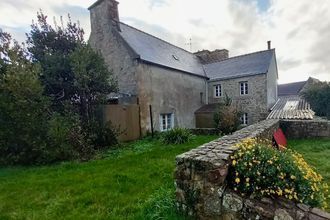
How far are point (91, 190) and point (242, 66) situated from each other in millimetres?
18687

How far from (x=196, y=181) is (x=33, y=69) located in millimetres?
7949

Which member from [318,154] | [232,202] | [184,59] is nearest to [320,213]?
[232,202]

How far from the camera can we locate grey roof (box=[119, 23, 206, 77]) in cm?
1520

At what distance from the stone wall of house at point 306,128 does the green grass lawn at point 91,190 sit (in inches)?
298

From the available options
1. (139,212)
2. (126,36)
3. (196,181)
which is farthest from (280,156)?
(126,36)

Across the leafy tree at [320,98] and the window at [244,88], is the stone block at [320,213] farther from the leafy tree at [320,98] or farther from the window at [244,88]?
the leafy tree at [320,98]

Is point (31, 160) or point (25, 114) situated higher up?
point (25, 114)

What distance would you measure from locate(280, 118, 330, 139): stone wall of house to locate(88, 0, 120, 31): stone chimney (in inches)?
469

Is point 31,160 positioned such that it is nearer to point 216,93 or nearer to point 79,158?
point 79,158

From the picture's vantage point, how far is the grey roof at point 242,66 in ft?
63.1

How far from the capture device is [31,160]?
27.0 ft

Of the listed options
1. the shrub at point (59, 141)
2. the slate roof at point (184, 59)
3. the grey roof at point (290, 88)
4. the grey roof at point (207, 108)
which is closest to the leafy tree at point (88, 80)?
the shrub at point (59, 141)

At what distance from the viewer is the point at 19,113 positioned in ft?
26.2

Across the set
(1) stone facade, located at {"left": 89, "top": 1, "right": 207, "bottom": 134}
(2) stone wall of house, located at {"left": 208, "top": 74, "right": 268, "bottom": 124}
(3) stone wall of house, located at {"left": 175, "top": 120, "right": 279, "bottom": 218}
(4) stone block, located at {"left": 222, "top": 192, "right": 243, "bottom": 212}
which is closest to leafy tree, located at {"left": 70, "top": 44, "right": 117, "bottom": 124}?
(1) stone facade, located at {"left": 89, "top": 1, "right": 207, "bottom": 134}
